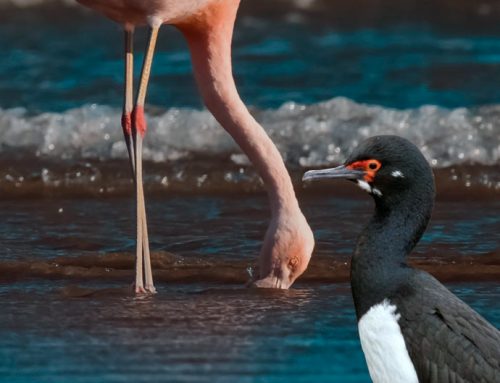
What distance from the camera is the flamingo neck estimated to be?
8.20m

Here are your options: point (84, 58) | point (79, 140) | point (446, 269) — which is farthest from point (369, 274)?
point (84, 58)

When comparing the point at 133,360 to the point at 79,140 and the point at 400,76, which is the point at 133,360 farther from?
the point at 400,76

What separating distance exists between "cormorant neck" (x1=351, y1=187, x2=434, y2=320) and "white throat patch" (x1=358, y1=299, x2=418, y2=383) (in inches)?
3.3

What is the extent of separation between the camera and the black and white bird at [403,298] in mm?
5309

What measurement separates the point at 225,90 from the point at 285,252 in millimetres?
1072

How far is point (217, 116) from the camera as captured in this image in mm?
8430

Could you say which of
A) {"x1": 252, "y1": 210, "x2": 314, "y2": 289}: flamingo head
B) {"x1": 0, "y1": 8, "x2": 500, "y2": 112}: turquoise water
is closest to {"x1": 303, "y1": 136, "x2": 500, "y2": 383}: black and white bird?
{"x1": 252, "y1": 210, "x2": 314, "y2": 289}: flamingo head

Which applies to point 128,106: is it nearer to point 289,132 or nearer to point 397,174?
point 397,174

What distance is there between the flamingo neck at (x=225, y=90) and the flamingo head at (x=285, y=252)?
0.18 meters

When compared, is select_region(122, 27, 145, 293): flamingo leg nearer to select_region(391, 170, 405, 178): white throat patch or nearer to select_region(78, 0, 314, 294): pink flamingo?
select_region(78, 0, 314, 294): pink flamingo

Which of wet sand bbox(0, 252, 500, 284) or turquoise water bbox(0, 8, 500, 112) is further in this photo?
turquoise water bbox(0, 8, 500, 112)

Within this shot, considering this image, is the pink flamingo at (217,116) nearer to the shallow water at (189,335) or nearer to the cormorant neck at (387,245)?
the shallow water at (189,335)

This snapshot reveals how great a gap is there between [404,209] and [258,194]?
541cm

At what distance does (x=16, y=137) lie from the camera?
1311 cm
